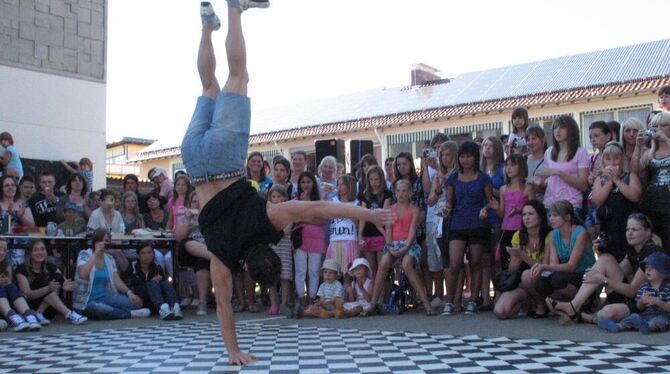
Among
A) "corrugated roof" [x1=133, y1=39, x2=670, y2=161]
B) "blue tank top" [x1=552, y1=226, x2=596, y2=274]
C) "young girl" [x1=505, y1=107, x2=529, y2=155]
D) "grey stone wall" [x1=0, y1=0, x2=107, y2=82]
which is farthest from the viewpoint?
"corrugated roof" [x1=133, y1=39, x2=670, y2=161]

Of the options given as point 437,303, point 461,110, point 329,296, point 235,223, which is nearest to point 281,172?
point 329,296

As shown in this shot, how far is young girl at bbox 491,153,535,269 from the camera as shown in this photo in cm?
663

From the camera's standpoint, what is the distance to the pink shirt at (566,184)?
21.1ft

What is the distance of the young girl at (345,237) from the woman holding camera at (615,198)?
8.25ft

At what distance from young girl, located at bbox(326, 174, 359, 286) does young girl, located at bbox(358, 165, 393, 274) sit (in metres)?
0.09

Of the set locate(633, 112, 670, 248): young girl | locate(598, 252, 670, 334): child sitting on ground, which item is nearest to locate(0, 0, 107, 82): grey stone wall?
locate(633, 112, 670, 248): young girl

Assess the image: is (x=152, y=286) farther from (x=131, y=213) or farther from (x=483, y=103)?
(x=483, y=103)

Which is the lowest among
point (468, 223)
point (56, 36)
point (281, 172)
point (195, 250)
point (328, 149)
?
point (195, 250)

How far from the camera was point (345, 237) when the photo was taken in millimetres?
7551

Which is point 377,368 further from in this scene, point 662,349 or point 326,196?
point 326,196

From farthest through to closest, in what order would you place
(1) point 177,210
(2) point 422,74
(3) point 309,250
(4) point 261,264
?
(2) point 422,74, (1) point 177,210, (3) point 309,250, (4) point 261,264

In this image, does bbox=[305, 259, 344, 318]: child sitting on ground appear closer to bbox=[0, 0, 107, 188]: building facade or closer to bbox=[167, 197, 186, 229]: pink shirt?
A: bbox=[167, 197, 186, 229]: pink shirt

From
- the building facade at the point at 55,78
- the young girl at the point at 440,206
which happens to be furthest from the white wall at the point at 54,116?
the young girl at the point at 440,206

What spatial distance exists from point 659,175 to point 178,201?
5.36 meters
